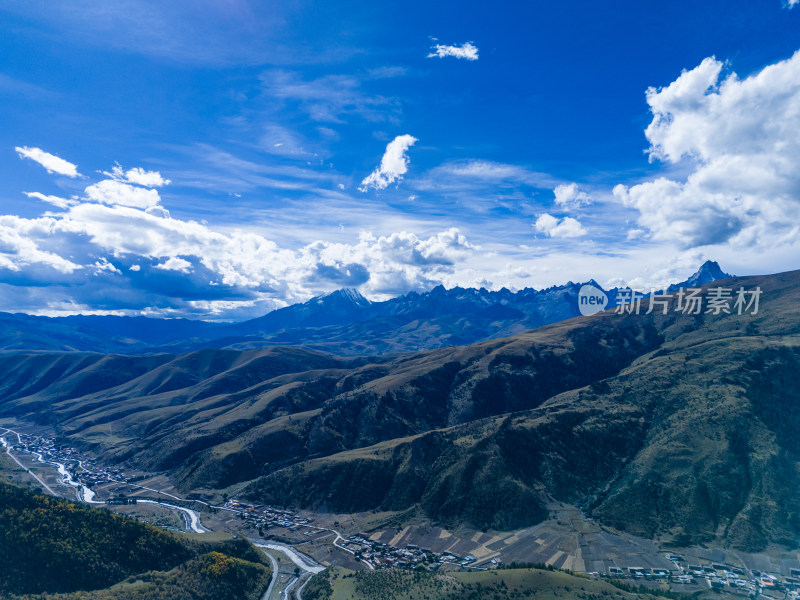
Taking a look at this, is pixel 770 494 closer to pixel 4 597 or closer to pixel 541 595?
pixel 541 595

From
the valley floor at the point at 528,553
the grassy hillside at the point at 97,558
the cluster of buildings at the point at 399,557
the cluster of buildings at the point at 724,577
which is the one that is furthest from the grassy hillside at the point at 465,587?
the grassy hillside at the point at 97,558

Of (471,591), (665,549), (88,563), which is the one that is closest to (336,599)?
(471,591)

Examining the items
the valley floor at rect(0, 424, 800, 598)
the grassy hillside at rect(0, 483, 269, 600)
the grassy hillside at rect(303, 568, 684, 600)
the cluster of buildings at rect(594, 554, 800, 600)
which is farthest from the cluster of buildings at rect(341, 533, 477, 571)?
the cluster of buildings at rect(594, 554, 800, 600)

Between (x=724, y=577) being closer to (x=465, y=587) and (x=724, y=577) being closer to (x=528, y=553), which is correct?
(x=528, y=553)

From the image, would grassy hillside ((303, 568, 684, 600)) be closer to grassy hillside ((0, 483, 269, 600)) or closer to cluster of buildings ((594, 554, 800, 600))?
cluster of buildings ((594, 554, 800, 600))

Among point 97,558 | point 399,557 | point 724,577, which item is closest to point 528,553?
point 399,557

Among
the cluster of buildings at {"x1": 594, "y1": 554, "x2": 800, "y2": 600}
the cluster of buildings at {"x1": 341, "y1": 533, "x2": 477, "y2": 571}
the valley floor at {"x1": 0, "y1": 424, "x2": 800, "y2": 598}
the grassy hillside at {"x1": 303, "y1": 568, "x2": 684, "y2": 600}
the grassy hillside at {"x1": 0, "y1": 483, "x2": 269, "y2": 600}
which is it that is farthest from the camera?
the cluster of buildings at {"x1": 341, "y1": 533, "x2": 477, "y2": 571}

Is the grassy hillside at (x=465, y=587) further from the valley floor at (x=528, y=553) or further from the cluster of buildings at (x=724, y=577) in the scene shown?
the cluster of buildings at (x=724, y=577)
